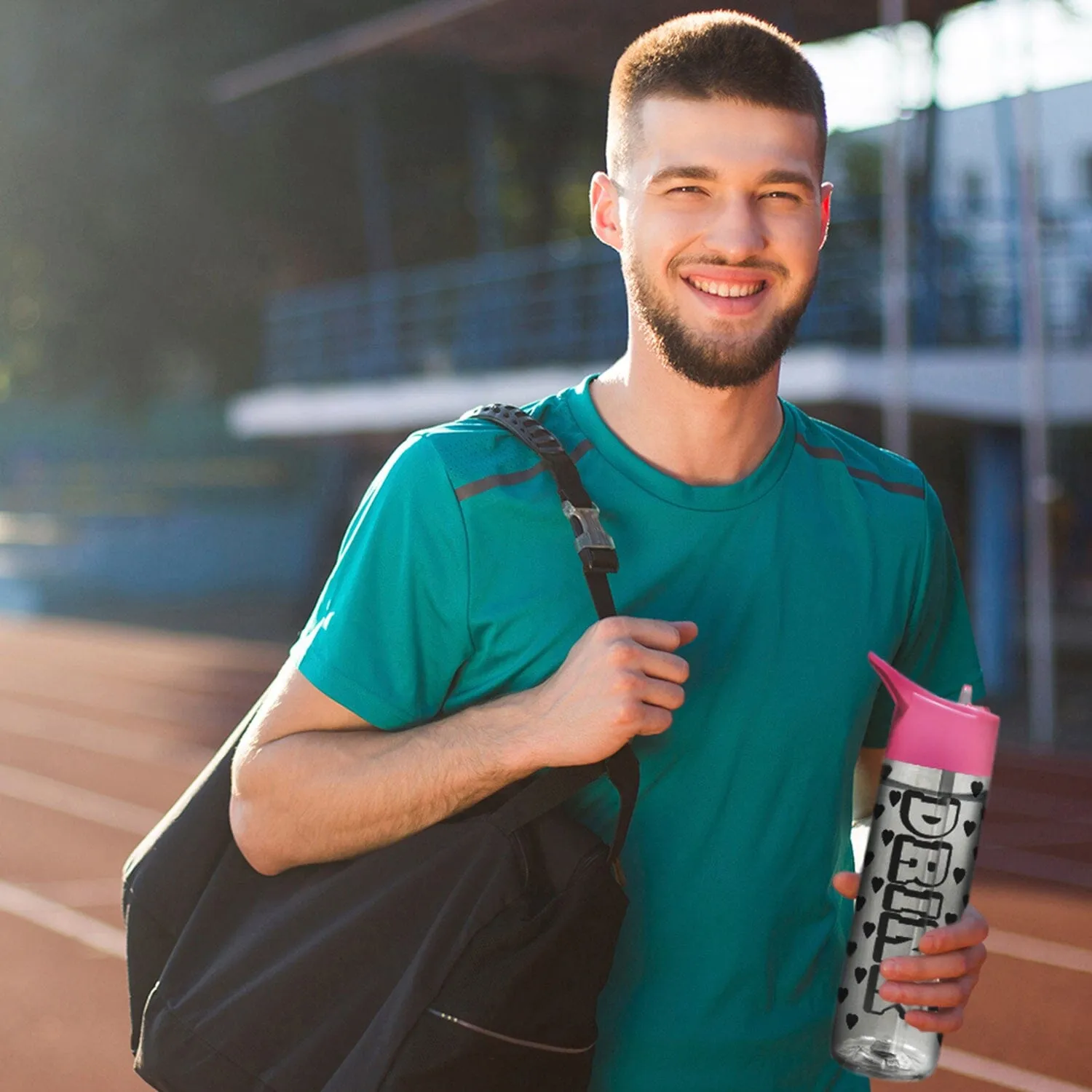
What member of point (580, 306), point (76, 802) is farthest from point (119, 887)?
point (580, 306)

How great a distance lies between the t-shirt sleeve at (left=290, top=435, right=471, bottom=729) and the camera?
172 cm

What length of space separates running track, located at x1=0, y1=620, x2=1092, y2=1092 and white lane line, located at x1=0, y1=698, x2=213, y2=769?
0.03 metres

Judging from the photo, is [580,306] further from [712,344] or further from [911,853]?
[911,853]

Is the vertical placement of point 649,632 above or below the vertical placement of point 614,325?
below

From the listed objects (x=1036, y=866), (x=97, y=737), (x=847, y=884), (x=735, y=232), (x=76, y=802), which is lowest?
(x=97, y=737)

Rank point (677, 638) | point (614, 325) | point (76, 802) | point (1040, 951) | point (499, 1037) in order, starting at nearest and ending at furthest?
point (499, 1037)
point (677, 638)
point (1040, 951)
point (76, 802)
point (614, 325)

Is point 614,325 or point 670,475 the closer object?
point 670,475

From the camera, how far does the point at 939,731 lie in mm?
1697

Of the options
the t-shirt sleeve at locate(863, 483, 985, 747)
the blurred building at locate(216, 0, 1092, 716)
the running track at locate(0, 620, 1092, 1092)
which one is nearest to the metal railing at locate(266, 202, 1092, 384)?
the blurred building at locate(216, 0, 1092, 716)

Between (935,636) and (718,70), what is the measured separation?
76cm

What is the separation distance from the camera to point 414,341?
19469 millimetres

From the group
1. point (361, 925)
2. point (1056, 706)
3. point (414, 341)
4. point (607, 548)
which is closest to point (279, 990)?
point (361, 925)

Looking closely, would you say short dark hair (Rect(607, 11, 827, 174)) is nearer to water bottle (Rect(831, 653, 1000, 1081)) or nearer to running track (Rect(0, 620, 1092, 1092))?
water bottle (Rect(831, 653, 1000, 1081))

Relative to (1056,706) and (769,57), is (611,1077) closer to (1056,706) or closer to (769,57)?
(769,57)
